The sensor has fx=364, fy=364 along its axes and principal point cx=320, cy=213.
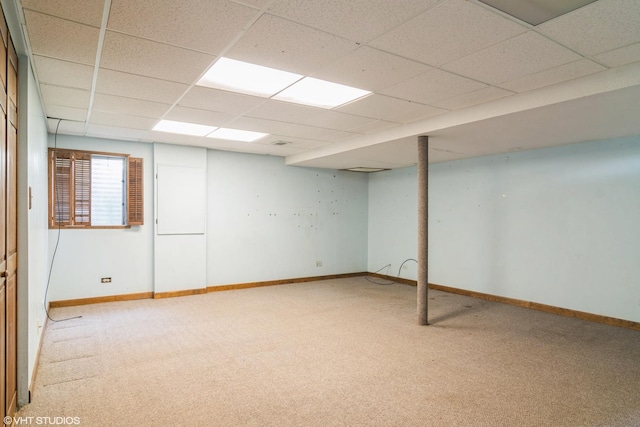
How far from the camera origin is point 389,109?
12.7 ft

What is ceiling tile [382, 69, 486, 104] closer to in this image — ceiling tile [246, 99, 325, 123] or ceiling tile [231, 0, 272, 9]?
ceiling tile [246, 99, 325, 123]

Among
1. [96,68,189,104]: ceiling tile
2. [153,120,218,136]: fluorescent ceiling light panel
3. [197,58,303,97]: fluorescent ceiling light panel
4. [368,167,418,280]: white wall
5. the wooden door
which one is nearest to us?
the wooden door

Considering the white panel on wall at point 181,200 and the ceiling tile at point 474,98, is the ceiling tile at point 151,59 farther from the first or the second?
the white panel on wall at point 181,200

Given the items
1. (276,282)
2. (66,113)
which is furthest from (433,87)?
(276,282)

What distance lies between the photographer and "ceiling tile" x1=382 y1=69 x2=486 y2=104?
3000 millimetres

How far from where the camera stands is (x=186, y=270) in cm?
604

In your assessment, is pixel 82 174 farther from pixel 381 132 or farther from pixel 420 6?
pixel 420 6

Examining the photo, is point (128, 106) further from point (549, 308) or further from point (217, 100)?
point (549, 308)

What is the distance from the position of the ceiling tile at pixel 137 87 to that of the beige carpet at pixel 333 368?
8.20ft

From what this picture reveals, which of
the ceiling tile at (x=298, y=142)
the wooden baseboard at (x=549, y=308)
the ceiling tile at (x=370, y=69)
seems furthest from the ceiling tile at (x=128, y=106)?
the wooden baseboard at (x=549, y=308)

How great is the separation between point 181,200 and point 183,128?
147 centimetres

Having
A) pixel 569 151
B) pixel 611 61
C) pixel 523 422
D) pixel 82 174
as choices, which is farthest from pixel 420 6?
pixel 82 174

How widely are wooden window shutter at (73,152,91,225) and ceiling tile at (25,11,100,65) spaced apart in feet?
10.2

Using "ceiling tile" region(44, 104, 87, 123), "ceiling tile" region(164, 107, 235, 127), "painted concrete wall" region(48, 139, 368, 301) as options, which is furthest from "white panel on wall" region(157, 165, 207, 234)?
"ceiling tile" region(164, 107, 235, 127)
